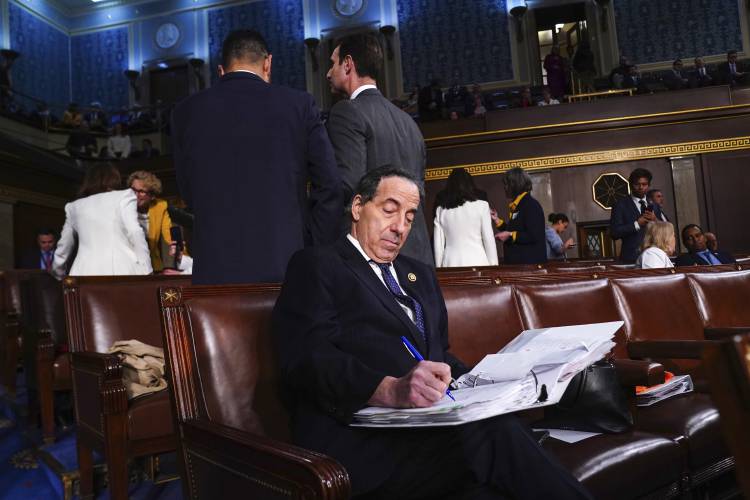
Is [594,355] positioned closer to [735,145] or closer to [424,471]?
[424,471]

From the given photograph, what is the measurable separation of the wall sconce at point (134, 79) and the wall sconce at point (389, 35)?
549 cm

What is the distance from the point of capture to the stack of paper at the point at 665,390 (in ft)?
6.18

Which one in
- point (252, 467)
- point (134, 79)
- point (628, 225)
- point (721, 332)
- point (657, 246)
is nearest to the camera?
point (252, 467)

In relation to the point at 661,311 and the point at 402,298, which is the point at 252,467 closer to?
the point at 402,298

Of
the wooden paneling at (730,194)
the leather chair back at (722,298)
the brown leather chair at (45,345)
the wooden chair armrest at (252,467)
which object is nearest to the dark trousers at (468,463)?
the wooden chair armrest at (252,467)

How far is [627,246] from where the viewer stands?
454 cm

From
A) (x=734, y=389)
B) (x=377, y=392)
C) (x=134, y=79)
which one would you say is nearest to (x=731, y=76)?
(x=377, y=392)

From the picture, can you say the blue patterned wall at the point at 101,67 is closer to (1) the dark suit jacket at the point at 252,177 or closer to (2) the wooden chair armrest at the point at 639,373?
(1) the dark suit jacket at the point at 252,177

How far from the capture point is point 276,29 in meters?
13.6

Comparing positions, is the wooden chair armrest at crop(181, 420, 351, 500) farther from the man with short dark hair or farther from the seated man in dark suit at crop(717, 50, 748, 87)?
the seated man in dark suit at crop(717, 50, 748, 87)

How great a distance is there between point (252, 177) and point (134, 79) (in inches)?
538

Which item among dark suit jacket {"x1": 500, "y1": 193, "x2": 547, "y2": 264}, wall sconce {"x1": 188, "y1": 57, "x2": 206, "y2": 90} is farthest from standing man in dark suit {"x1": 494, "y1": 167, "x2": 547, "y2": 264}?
wall sconce {"x1": 188, "y1": 57, "x2": 206, "y2": 90}

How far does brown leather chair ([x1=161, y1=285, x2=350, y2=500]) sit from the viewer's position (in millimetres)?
1068

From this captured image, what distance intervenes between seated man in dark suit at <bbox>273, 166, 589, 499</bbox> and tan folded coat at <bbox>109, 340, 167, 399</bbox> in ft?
3.01
